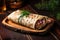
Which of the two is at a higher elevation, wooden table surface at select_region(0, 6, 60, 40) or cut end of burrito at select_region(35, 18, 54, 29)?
cut end of burrito at select_region(35, 18, 54, 29)

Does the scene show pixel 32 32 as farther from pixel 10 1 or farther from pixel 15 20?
pixel 10 1

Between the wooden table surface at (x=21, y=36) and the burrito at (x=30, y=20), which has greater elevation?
the burrito at (x=30, y=20)

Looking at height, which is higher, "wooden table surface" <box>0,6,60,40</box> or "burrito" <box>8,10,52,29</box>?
"burrito" <box>8,10,52,29</box>

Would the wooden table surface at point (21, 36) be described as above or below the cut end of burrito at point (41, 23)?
below

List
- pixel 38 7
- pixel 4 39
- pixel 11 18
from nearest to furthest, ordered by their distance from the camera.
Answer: pixel 4 39 < pixel 11 18 < pixel 38 7

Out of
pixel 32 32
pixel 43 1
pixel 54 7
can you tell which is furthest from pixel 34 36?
pixel 43 1

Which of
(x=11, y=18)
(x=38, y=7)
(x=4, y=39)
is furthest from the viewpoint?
(x=38, y=7)

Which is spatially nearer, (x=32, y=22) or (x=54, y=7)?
(x=32, y=22)
